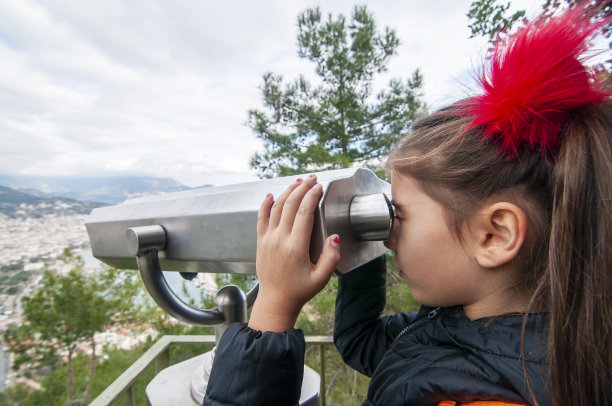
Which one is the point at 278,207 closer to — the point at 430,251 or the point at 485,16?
the point at 430,251

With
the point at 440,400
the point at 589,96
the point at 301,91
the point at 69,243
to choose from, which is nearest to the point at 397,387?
the point at 440,400

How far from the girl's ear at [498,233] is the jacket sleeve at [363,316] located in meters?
0.35

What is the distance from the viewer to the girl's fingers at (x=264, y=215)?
0.42m

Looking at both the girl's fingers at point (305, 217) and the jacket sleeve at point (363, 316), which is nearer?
the girl's fingers at point (305, 217)

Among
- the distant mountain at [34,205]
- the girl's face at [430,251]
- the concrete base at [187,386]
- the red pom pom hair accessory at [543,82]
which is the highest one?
the distant mountain at [34,205]

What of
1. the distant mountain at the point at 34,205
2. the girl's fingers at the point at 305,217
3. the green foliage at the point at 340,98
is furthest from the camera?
the green foliage at the point at 340,98

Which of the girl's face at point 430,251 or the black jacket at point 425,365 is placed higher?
the girl's face at point 430,251

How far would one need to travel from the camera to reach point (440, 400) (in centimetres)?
43

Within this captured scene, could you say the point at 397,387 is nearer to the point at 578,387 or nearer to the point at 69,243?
the point at 578,387

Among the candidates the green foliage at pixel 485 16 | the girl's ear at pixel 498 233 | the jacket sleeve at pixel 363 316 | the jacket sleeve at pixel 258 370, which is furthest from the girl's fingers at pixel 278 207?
the green foliage at pixel 485 16

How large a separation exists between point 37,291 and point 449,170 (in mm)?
2705

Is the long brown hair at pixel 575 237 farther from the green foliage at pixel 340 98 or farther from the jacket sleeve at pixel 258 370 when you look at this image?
the green foliage at pixel 340 98

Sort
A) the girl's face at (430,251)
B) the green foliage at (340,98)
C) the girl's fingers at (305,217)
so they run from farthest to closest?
the green foliage at (340,98) < the girl's face at (430,251) < the girl's fingers at (305,217)

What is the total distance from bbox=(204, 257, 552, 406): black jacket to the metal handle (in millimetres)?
110
